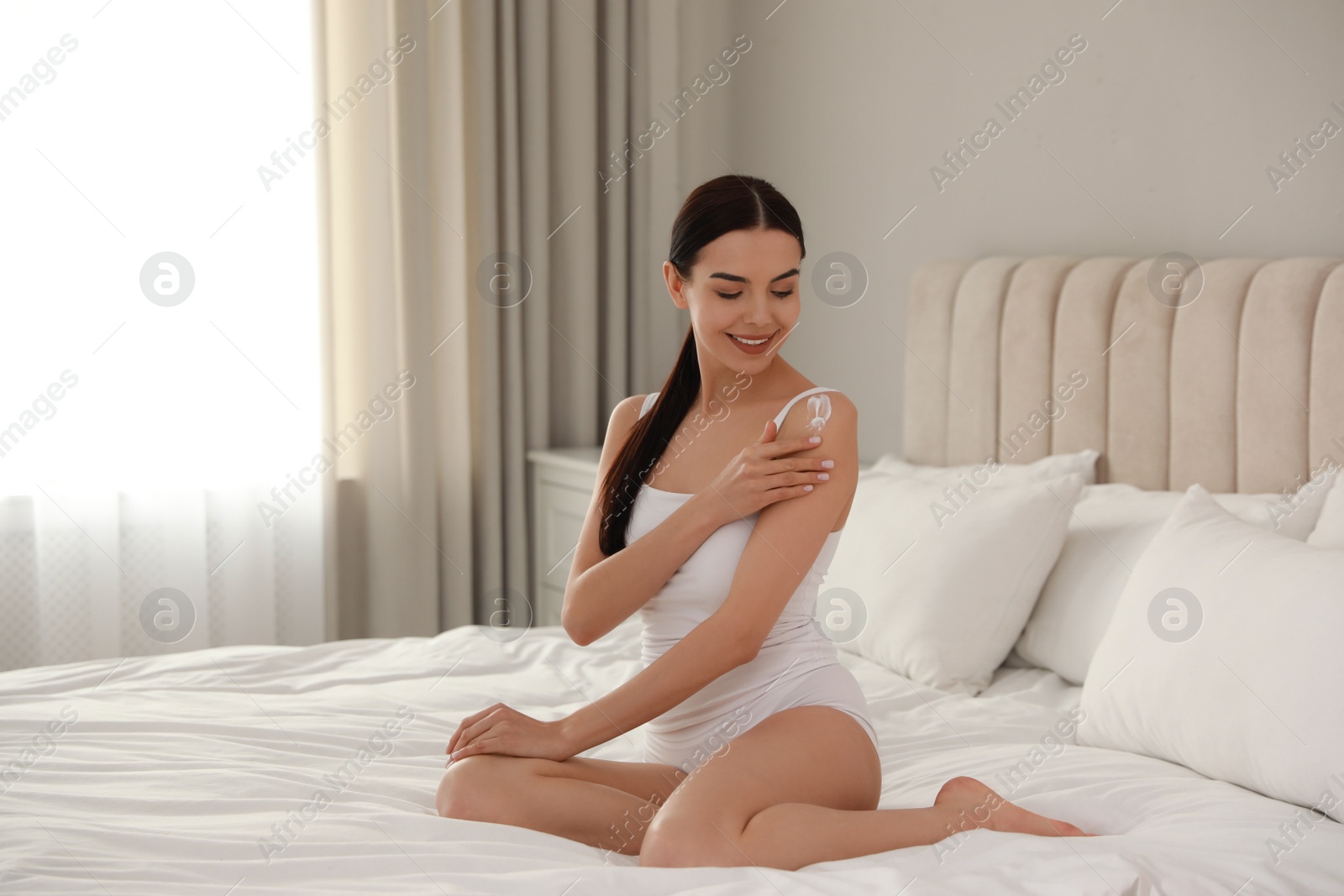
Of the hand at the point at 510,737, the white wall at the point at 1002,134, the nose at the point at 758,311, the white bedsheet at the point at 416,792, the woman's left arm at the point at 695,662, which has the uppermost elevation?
the white wall at the point at 1002,134

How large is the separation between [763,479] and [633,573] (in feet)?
0.69

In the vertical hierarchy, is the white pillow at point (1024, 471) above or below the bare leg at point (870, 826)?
above

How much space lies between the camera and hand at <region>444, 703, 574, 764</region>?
132 centimetres

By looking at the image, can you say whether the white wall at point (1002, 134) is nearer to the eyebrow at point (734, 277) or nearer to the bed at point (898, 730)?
the bed at point (898, 730)

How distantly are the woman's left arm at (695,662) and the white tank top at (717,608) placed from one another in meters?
0.05

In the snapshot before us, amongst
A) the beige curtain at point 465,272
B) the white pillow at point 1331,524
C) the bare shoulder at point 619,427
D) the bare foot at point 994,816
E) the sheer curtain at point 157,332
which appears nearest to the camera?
the bare foot at point 994,816

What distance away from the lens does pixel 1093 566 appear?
192cm

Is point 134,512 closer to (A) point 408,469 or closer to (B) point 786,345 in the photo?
(A) point 408,469

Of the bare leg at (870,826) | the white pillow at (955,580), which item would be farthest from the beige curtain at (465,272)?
the bare leg at (870,826)

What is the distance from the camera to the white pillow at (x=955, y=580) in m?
1.95

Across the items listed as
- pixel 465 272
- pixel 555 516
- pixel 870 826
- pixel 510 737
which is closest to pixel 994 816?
pixel 870 826

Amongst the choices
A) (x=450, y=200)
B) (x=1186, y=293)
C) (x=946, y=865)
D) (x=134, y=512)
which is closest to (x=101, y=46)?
(x=450, y=200)

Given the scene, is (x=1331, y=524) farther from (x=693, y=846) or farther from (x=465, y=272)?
(x=465, y=272)

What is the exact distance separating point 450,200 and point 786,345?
1.10 m
